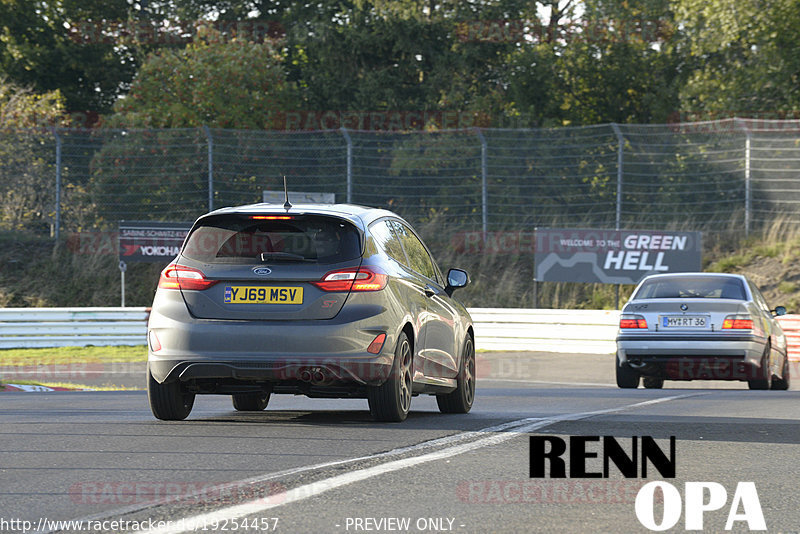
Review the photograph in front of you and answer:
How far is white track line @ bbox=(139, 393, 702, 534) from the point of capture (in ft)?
18.2

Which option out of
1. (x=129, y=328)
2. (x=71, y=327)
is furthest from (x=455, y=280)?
(x=71, y=327)

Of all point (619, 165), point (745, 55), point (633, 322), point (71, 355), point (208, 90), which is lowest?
point (71, 355)

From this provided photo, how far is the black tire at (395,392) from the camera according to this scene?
9.33m

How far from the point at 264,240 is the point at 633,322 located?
6.96 meters

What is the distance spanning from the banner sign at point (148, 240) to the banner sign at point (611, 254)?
8203mm

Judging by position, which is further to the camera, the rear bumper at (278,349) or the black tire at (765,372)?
the black tire at (765,372)

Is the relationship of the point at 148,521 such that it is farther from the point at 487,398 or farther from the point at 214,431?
the point at 487,398

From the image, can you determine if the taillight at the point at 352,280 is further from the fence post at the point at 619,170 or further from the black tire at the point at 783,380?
the fence post at the point at 619,170

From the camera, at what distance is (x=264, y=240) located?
31.3 feet

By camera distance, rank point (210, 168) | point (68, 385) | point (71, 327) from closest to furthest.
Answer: point (68, 385)
point (71, 327)
point (210, 168)

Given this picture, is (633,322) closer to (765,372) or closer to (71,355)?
(765,372)

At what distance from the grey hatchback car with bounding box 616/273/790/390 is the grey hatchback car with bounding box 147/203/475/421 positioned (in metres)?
6.18

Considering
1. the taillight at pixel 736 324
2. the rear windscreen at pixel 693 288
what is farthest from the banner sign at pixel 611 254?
the taillight at pixel 736 324

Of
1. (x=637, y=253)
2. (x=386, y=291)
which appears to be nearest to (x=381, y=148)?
(x=637, y=253)
